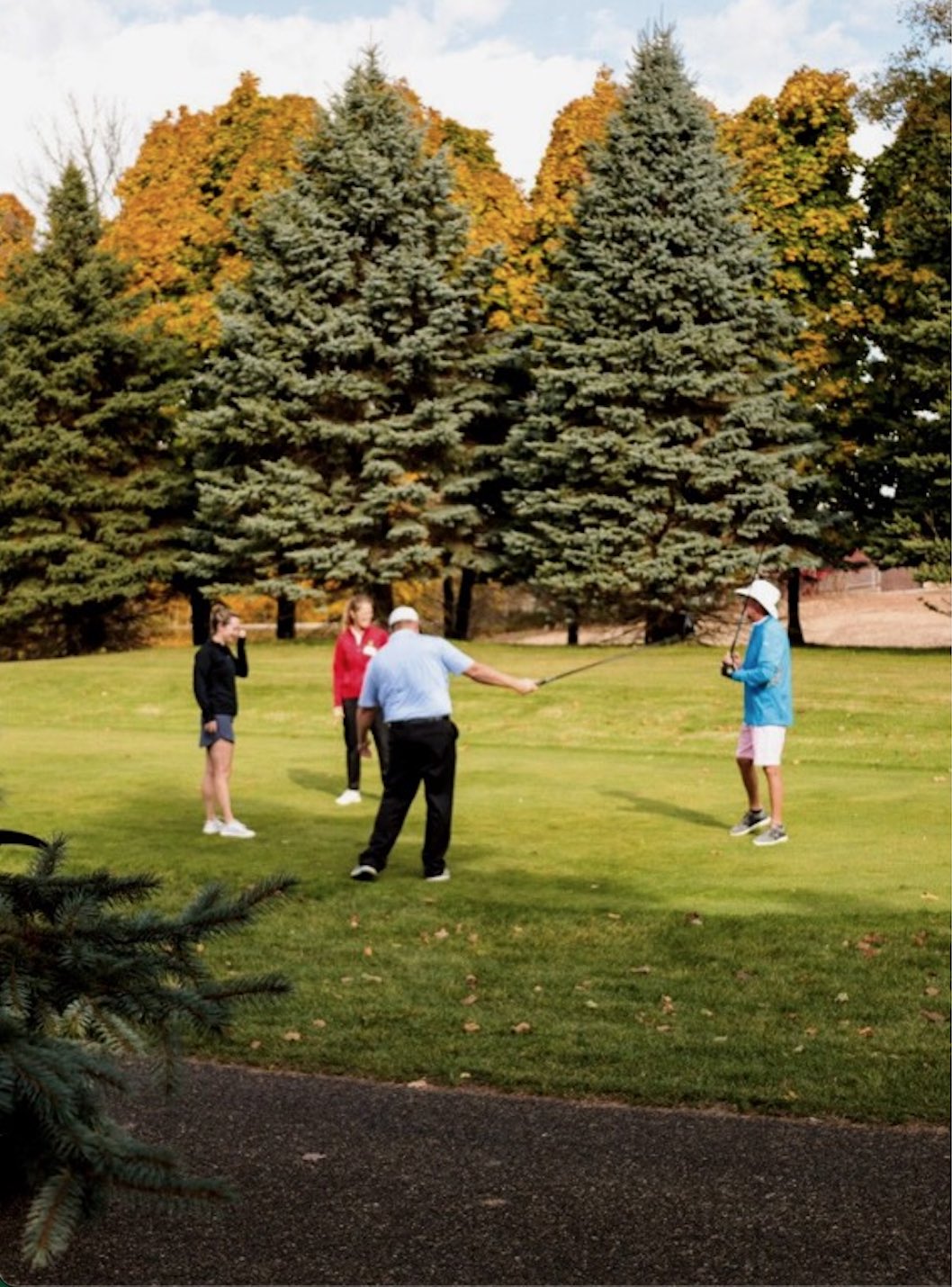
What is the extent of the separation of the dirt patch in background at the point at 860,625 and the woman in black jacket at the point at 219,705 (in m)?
31.9

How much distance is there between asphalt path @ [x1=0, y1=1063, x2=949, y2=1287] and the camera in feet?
18.4

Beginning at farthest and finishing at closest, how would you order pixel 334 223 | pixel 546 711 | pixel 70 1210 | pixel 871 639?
pixel 871 639 → pixel 334 223 → pixel 546 711 → pixel 70 1210

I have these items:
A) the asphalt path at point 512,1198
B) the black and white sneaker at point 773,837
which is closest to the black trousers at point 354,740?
the black and white sneaker at point 773,837

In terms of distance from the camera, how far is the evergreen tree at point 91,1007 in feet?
10.5

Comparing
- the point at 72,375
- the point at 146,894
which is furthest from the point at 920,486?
the point at 146,894

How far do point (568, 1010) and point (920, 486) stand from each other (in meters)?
34.1

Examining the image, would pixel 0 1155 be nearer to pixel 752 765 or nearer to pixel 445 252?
pixel 752 765

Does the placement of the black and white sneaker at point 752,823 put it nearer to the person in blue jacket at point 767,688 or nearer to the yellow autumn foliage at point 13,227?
the person in blue jacket at point 767,688

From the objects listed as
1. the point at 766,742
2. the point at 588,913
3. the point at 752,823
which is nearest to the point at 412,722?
the point at 588,913

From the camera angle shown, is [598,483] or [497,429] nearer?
[598,483]

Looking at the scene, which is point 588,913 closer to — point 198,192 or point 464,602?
point 464,602

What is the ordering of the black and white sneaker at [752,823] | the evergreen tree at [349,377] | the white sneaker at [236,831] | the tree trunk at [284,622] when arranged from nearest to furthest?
the white sneaker at [236,831]
the black and white sneaker at [752,823]
the evergreen tree at [349,377]
the tree trunk at [284,622]

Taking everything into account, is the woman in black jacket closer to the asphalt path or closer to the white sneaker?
the white sneaker

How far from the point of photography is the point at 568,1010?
30.7 ft
